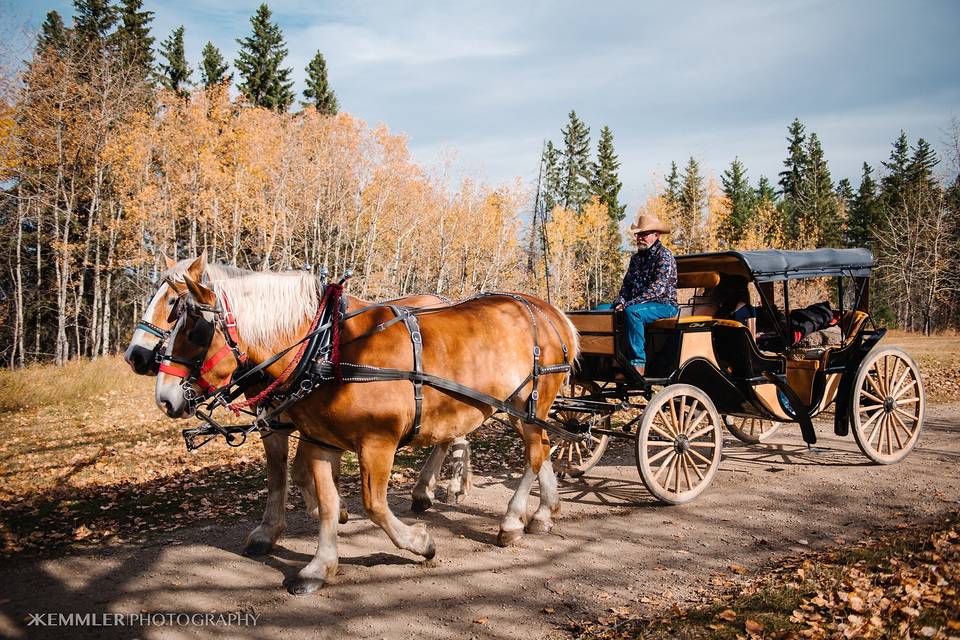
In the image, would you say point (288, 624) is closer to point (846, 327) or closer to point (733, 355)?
point (733, 355)

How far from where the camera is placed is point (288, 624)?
3.63 m

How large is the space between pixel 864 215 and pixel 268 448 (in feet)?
197

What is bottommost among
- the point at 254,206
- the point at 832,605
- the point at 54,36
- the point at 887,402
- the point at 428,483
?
the point at 832,605


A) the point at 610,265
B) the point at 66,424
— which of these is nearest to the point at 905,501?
the point at 66,424

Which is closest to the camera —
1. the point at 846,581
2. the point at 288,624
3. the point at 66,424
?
the point at 288,624

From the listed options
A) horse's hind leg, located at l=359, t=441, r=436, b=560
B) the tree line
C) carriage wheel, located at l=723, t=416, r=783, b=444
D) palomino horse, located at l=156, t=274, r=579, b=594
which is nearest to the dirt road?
palomino horse, located at l=156, t=274, r=579, b=594

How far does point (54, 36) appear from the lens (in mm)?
27406

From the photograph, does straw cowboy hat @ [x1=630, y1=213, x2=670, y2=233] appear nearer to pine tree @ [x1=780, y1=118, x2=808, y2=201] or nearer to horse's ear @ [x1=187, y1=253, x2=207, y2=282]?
horse's ear @ [x1=187, y1=253, x2=207, y2=282]

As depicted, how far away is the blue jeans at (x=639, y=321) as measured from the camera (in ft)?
19.6

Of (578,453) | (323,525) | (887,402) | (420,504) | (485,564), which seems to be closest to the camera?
(323,525)

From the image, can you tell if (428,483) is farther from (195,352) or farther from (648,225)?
(648,225)

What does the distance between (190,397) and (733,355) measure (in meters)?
5.38

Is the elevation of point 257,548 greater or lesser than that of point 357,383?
lesser

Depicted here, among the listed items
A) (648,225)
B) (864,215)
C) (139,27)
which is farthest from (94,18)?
(864,215)
